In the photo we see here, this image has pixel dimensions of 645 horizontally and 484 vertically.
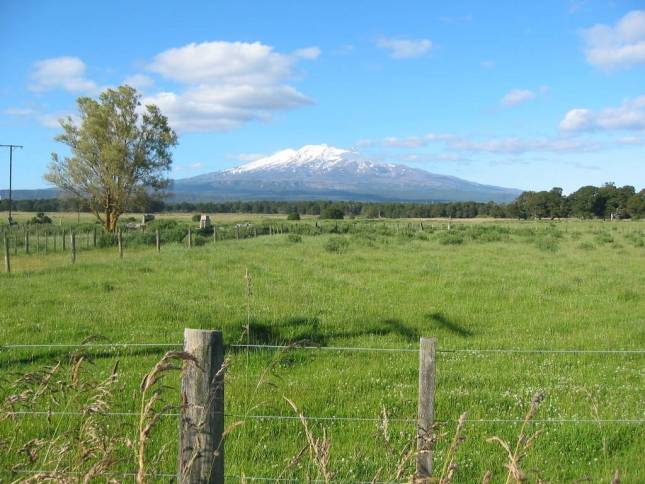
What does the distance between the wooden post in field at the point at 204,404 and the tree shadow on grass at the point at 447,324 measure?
907 centimetres

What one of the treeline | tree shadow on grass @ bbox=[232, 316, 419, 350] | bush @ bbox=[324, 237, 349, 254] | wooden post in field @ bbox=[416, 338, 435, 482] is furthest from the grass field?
the treeline

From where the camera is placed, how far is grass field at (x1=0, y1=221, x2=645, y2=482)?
580cm

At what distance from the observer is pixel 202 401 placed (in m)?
3.33

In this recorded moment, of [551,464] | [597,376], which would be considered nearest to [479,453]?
[551,464]

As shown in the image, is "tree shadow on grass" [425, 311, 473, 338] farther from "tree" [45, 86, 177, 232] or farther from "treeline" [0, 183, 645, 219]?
"treeline" [0, 183, 645, 219]

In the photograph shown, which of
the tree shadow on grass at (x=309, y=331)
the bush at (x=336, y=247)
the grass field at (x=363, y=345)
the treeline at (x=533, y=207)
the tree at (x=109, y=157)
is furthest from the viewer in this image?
the treeline at (x=533, y=207)

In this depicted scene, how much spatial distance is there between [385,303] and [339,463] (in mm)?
9078

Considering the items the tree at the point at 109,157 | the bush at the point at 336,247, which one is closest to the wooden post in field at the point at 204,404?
the bush at the point at 336,247

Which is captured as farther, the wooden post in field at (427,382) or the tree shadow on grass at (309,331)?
the tree shadow on grass at (309,331)

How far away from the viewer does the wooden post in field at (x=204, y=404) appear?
329cm

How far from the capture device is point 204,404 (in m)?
3.32

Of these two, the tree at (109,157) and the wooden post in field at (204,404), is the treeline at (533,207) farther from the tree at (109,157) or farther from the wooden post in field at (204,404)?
the wooden post in field at (204,404)

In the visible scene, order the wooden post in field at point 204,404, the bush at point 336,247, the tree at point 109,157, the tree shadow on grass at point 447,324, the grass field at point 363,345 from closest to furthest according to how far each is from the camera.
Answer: the wooden post in field at point 204,404
the grass field at point 363,345
the tree shadow on grass at point 447,324
the bush at point 336,247
the tree at point 109,157

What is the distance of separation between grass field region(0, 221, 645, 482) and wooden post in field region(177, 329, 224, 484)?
29 cm
